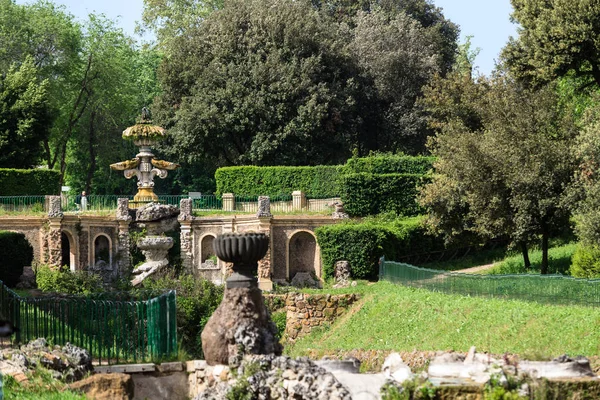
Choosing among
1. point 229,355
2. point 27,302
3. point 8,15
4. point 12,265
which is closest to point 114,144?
point 8,15

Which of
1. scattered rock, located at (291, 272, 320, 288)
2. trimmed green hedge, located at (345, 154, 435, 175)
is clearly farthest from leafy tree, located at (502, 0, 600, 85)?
scattered rock, located at (291, 272, 320, 288)

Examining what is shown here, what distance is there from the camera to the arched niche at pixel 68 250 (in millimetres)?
47841

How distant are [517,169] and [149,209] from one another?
1764 centimetres

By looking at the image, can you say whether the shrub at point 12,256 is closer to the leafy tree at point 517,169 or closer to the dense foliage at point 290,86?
the leafy tree at point 517,169

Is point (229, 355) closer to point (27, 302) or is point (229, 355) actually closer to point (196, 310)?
point (27, 302)

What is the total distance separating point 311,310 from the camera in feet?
127

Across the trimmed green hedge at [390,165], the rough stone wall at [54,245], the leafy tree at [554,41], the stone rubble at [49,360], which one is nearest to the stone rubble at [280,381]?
the stone rubble at [49,360]

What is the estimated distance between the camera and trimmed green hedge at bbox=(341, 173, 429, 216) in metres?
49.7

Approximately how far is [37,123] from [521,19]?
89.7 feet

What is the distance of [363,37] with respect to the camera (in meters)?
64.4

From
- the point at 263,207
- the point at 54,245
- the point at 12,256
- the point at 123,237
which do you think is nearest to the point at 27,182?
the point at 123,237

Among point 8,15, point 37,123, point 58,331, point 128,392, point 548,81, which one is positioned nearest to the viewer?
point 128,392

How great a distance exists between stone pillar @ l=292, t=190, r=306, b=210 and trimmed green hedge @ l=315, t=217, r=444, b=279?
151 inches

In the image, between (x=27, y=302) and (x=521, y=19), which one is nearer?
(x=27, y=302)
